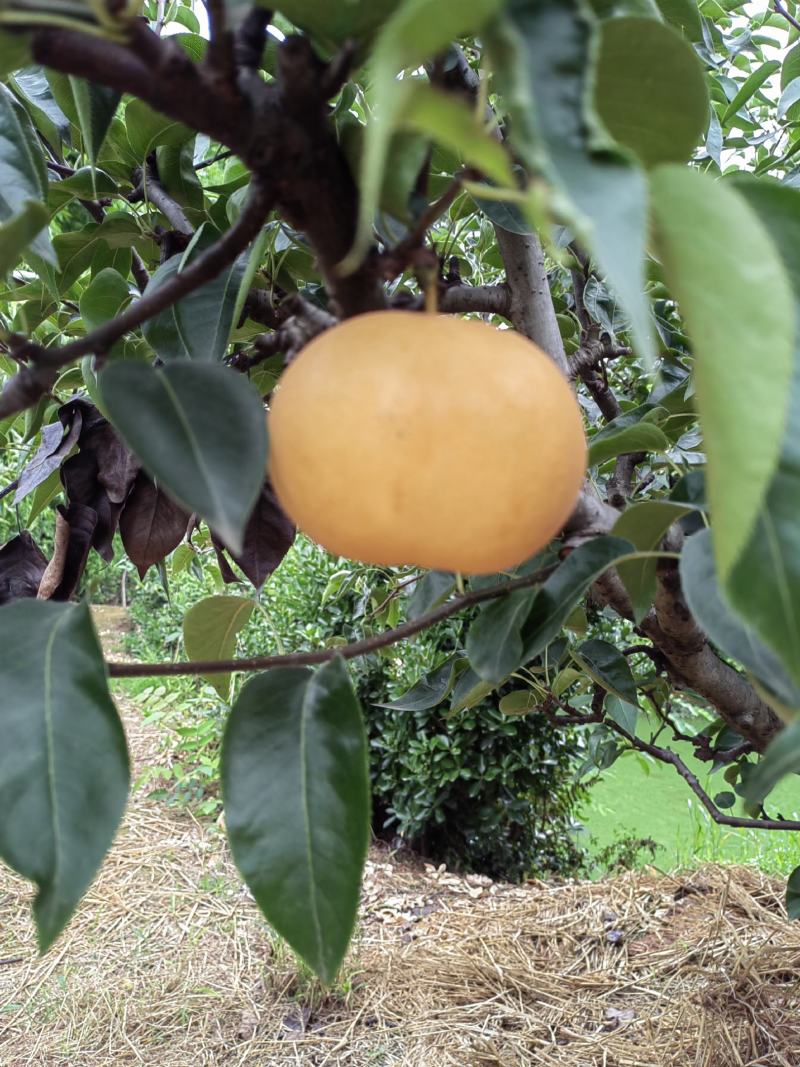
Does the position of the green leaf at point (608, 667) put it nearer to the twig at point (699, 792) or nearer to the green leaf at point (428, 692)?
the green leaf at point (428, 692)

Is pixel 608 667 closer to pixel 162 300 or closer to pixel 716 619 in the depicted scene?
pixel 716 619

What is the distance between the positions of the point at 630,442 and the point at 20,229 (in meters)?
0.38

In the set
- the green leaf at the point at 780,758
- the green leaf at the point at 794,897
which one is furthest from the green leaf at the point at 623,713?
the green leaf at the point at 780,758

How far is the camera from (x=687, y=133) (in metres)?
0.31

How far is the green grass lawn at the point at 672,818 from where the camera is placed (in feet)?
8.73

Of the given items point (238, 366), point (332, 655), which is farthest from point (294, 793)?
point (238, 366)

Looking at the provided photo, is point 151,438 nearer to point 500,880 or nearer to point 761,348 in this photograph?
point 761,348

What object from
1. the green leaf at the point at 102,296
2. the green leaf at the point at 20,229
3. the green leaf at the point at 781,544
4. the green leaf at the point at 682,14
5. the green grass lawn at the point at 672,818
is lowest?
the green grass lawn at the point at 672,818

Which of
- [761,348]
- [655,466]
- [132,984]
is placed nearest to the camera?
[761,348]

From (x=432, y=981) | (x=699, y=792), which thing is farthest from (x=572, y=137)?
(x=432, y=981)

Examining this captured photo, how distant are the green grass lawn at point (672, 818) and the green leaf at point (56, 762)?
7.98 feet

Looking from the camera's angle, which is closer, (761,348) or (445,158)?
(761,348)

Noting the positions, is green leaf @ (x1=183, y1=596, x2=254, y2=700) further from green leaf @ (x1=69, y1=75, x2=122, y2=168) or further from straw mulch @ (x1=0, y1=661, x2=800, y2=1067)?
straw mulch @ (x1=0, y1=661, x2=800, y2=1067)

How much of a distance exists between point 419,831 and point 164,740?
1.29m
